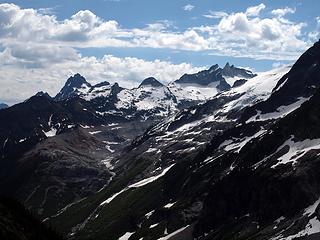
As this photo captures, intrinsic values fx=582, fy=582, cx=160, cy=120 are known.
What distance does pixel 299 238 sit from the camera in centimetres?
16038

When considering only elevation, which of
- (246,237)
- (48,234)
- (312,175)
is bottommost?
(246,237)

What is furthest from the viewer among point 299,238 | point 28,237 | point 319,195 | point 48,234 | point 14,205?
point 319,195

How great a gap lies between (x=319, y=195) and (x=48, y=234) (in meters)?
119

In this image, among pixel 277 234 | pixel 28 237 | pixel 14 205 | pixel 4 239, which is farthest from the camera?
pixel 277 234

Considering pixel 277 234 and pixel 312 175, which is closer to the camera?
pixel 277 234

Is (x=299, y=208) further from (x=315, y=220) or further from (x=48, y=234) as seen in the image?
(x=48, y=234)

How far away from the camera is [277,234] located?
571ft

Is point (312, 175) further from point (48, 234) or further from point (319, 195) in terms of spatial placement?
point (48, 234)

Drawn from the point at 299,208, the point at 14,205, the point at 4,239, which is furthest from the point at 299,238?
the point at 4,239

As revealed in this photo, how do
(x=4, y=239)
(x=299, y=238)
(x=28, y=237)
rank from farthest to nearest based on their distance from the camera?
(x=299, y=238) < (x=28, y=237) < (x=4, y=239)

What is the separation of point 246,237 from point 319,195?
2759cm

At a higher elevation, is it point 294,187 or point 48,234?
point 48,234

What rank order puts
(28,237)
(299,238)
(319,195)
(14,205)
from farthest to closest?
(319,195), (299,238), (14,205), (28,237)

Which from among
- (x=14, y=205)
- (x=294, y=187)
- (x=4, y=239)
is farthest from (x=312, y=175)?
(x=4, y=239)
